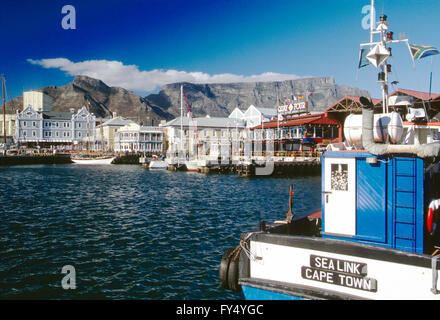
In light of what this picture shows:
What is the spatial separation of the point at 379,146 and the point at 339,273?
10.5 feet

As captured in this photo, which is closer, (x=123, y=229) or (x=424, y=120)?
(x=424, y=120)

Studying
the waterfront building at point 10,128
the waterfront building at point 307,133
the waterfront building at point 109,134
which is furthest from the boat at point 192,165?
the waterfront building at point 10,128

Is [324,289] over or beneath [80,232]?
over

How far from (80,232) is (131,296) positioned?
9.61m

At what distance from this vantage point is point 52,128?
137250 mm

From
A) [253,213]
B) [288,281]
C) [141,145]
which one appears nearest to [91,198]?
[253,213]

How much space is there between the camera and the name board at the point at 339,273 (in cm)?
714

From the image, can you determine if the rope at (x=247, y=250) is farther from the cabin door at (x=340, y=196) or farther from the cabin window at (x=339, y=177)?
the cabin window at (x=339, y=177)

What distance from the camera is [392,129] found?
8.27m

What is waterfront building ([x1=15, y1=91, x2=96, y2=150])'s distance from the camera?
13175 centimetres

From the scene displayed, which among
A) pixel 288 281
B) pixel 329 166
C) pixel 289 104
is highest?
pixel 289 104

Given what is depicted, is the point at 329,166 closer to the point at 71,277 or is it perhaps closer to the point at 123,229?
the point at 71,277

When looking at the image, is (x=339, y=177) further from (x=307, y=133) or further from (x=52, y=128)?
(x=52, y=128)

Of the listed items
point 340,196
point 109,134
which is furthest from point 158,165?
point 340,196
